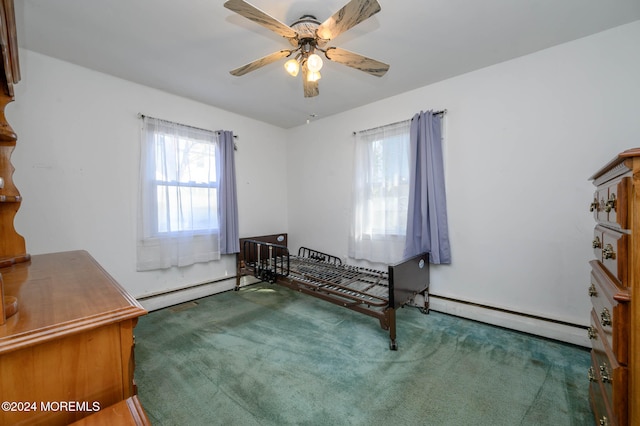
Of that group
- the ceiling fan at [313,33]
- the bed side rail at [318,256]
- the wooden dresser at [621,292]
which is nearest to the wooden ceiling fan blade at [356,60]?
the ceiling fan at [313,33]

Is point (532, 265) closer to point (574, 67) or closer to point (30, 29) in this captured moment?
point (574, 67)

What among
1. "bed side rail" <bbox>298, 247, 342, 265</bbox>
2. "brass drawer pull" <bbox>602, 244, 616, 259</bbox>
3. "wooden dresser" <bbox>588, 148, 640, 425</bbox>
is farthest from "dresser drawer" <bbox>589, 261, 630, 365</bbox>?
"bed side rail" <bbox>298, 247, 342, 265</bbox>

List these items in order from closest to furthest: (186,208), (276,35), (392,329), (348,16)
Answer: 1. (348,16)
2. (276,35)
3. (392,329)
4. (186,208)

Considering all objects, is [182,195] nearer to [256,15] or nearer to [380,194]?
[256,15]

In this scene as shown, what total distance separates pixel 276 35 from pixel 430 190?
2092 mm

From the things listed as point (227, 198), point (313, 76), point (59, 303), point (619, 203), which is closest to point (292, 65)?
point (313, 76)

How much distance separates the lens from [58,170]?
7.82ft

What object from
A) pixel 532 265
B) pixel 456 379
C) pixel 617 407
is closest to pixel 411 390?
pixel 456 379

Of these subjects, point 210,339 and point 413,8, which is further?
point 210,339

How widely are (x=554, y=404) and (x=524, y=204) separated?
5.16 ft

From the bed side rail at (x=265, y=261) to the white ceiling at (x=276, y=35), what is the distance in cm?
199

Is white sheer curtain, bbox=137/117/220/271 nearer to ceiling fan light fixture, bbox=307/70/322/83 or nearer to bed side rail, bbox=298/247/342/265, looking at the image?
bed side rail, bbox=298/247/342/265

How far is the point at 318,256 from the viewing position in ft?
12.9

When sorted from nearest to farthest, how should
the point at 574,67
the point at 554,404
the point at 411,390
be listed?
the point at 554,404 → the point at 411,390 → the point at 574,67
